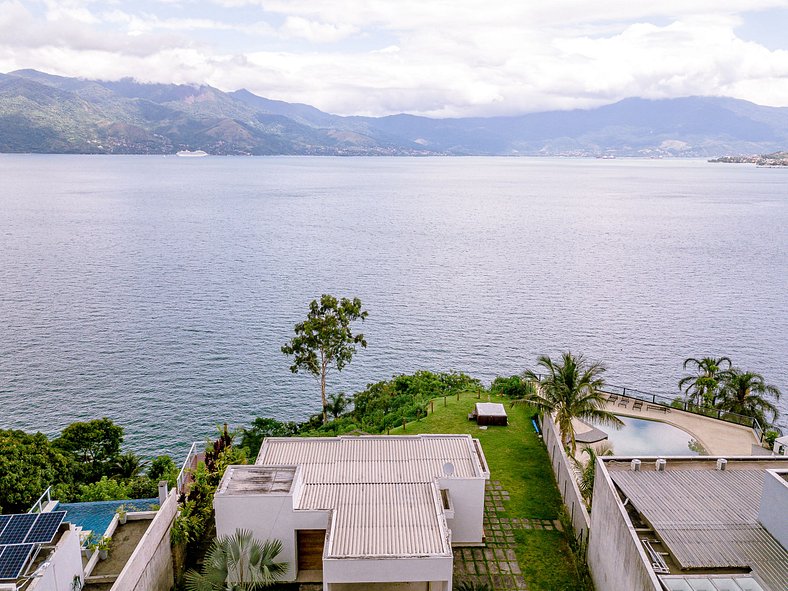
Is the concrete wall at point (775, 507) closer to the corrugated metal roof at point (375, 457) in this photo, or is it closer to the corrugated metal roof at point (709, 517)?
the corrugated metal roof at point (709, 517)

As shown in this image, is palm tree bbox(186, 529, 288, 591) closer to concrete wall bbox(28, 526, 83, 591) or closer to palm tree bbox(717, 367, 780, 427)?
concrete wall bbox(28, 526, 83, 591)

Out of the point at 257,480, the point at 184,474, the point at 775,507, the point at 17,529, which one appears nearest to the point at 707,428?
the point at 775,507

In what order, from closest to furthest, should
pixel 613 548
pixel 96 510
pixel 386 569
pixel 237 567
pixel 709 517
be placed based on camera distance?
pixel 386 569 → pixel 237 567 → pixel 709 517 → pixel 613 548 → pixel 96 510

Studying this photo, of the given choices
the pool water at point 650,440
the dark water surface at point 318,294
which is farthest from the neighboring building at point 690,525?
the dark water surface at point 318,294

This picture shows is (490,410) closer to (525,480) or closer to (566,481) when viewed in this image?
(525,480)

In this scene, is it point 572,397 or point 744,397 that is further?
point 744,397

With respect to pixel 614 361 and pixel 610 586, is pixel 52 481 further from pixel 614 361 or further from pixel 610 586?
pixel 614 361
